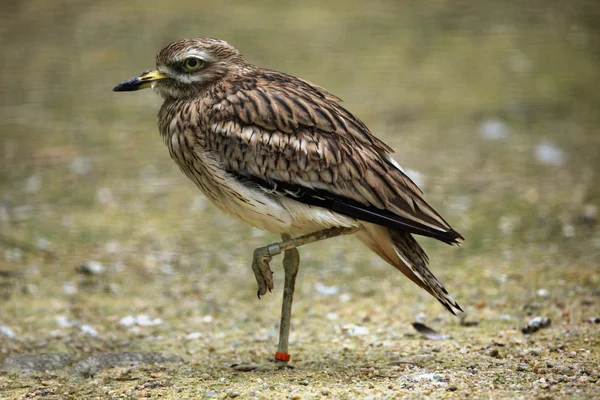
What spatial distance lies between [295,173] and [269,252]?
1.62 ft

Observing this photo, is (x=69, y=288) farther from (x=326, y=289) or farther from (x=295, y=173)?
Answer: (x=295, y=173)

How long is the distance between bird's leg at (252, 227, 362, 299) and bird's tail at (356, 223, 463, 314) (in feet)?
0.47

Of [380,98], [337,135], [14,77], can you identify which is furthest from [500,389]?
[14,77]

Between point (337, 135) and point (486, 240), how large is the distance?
111 inches

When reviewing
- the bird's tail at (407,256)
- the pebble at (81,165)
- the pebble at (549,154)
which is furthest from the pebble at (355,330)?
Answer: the pebble at (81,165)

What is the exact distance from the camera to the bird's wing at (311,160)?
4.91 meters

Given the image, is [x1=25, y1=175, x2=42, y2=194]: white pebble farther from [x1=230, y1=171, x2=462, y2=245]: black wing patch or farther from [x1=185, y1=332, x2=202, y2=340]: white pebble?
[x1=230, y1=171, x2=462, y2=245]: black wing patch

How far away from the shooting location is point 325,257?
24.4ft

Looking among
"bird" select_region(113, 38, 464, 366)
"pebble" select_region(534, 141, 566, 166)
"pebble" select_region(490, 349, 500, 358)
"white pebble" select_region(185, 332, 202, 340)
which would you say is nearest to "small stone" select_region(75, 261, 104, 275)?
"white pebble" select_region(185, 332, 202, 340)

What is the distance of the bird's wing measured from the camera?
4.91 m

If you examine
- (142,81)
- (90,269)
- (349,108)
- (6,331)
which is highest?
(349,108)

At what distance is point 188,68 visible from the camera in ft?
17.6

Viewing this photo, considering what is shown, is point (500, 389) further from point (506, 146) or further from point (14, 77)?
point (14, 77)

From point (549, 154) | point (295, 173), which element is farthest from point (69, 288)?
point (549, 154)
